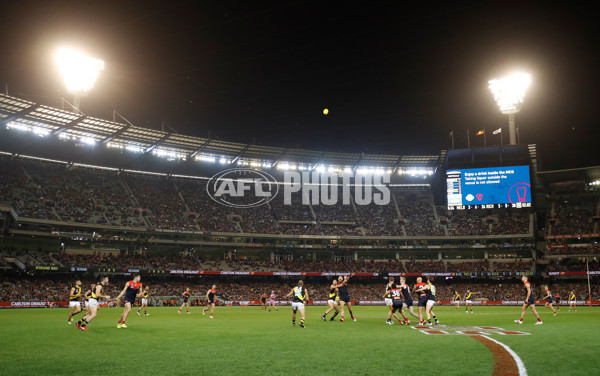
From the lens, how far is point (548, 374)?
839 centimetres

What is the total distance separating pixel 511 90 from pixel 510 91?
19cm

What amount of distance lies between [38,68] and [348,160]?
5277cm

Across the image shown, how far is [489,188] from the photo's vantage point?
48281 millimetres

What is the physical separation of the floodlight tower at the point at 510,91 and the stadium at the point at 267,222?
5025mm

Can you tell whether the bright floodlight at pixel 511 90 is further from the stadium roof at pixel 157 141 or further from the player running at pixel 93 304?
the player running at pixel 93 304

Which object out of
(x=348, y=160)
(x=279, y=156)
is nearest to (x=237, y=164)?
(x=279, y=156)

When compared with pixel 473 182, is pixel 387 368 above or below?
below

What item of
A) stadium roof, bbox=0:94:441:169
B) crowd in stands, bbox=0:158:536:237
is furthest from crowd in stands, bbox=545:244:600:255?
stadium roof, bbox=0:94:441:169

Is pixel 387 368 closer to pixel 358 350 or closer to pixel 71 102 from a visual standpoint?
pixel 358 350

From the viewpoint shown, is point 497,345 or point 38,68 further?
point 38,68

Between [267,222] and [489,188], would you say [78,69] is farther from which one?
[267,222]

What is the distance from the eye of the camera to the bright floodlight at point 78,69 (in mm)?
41531

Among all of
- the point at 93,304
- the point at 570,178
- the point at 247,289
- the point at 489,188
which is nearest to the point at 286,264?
the point at 247,289

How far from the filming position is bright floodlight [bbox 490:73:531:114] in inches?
2114
